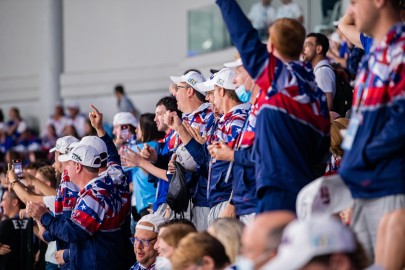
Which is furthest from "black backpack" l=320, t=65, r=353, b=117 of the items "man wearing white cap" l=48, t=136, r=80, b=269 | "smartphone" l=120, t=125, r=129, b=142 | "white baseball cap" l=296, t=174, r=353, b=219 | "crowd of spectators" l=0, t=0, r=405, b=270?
"white baseball cap" l=296, t=174, r=353, b=219

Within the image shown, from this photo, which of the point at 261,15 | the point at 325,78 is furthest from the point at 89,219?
the point at 261,15

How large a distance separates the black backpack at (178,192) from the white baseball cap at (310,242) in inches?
156

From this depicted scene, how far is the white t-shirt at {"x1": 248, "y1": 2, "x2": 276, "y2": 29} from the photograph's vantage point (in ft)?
44.6

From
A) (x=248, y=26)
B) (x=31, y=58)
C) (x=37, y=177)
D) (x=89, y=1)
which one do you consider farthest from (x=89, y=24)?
(x=248, y=26)

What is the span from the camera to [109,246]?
26.4ft

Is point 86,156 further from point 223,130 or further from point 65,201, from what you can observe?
point 223,130

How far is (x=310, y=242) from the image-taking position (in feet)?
11.8

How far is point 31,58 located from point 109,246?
14.8 m

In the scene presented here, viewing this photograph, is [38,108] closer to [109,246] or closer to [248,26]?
[109,246]

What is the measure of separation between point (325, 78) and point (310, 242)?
4578mm

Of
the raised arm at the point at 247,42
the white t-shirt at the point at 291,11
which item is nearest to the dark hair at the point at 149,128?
the white t-shirt at the point at 291,11

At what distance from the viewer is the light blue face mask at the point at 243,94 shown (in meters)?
6.40

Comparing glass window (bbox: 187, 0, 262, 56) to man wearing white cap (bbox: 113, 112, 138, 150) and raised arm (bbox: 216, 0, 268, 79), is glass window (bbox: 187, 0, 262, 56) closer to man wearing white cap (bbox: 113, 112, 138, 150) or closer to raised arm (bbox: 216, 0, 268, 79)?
man wearing white cap (bbox: 113, 112, 138, 150)

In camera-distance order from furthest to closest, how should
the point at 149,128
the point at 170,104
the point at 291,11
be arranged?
the point at 291,11 < the point at 149,128 < the point at 170,104
